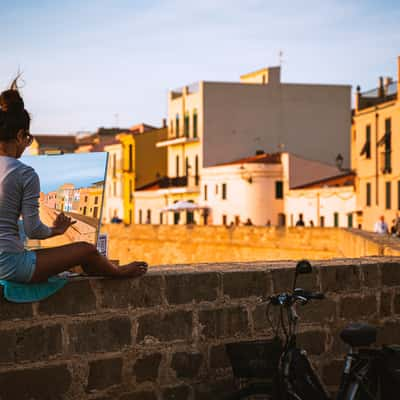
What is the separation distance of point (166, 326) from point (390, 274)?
212cm

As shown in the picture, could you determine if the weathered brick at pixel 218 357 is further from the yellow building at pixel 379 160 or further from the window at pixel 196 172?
the window at pixel 196 172

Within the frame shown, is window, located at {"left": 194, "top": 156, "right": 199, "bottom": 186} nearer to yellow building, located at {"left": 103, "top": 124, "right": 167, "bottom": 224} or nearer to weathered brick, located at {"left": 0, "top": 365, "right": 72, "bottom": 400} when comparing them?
yellow building, located at {"left": 103, "top": 124, "right": 167, "bottom": 224}

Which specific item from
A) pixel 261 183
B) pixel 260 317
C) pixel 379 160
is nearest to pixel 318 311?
pixel 260 317

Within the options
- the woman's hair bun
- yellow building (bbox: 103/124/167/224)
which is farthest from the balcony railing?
the woman's hair bun

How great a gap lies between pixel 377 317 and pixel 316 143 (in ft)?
206

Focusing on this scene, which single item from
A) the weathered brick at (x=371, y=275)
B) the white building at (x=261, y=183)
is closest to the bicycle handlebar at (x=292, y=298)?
the weathered brick at (x=371, y=275)

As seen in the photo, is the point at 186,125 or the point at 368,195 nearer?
the point at 368,195

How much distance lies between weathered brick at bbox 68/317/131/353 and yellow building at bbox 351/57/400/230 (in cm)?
4186

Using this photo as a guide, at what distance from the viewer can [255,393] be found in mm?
5617

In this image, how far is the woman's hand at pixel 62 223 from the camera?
20.4ft

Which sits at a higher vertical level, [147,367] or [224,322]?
[224,322]

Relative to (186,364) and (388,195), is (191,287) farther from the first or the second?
(388,195)

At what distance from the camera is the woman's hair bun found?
5.83 metres

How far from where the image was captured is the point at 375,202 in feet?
167
